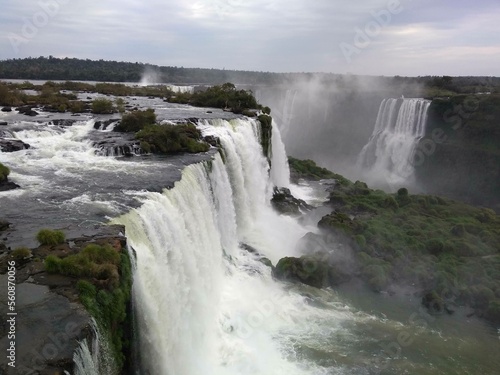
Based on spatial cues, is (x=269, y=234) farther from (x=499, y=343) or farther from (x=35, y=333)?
(x=35, y=333)

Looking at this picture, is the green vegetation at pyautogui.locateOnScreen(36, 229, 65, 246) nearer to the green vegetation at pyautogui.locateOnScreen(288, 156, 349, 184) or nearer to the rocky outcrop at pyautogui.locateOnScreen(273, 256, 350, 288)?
the rocky outcrop at pyautogui.locateOnScreen(273, 256, 350, 288)

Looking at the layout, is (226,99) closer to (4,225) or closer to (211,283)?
(211,283)

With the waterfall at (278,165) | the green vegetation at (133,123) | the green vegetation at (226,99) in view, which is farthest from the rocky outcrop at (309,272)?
the green vegetation at (226,99)

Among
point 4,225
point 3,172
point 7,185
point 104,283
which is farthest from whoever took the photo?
point 3,172

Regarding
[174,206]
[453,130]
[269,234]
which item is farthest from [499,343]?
[453,130]

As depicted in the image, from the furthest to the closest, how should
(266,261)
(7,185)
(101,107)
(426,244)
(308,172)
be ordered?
(308,172)
(101,107)
(426,244)
(266,261)
(7,185)

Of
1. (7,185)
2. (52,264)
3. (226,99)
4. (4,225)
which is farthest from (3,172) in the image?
(226,99)

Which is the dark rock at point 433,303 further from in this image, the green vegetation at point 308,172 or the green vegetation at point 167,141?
the green vegetation at point 308,172
